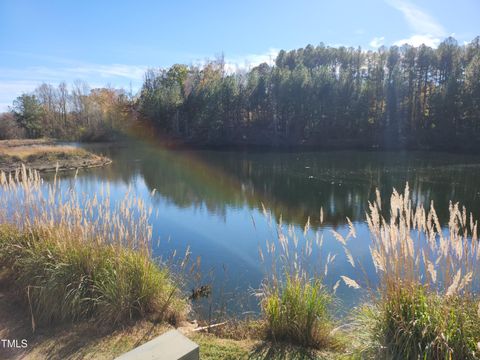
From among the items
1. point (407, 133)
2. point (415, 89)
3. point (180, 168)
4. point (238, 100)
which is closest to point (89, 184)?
point (180, 168)

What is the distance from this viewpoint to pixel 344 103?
43.7m

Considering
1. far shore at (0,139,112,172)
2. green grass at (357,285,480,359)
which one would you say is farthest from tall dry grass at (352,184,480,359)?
far shore at (0,139,112,172)

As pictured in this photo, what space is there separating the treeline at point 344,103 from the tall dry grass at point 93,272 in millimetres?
40749

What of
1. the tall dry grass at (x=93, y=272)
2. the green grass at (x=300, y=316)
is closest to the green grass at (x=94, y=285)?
the tall dry grass at (x=93, y=272)

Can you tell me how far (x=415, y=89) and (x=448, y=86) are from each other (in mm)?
6122

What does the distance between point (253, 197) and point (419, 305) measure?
13697mm

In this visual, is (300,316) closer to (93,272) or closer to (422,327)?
(422,327)

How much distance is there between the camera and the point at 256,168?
26.8 m

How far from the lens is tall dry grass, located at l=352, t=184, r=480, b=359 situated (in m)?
2.41

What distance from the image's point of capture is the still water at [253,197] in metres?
7.50

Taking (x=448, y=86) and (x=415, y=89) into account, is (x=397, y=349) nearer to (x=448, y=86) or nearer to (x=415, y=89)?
(x=448, y=86)

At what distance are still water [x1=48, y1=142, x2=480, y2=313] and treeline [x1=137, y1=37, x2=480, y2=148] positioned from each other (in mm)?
8832

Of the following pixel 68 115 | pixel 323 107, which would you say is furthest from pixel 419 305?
pixel 68 115

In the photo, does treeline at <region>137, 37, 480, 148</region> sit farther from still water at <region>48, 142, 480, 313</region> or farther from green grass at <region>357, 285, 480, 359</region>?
→ green grass at <region>357, 285, 480, 359</region>
